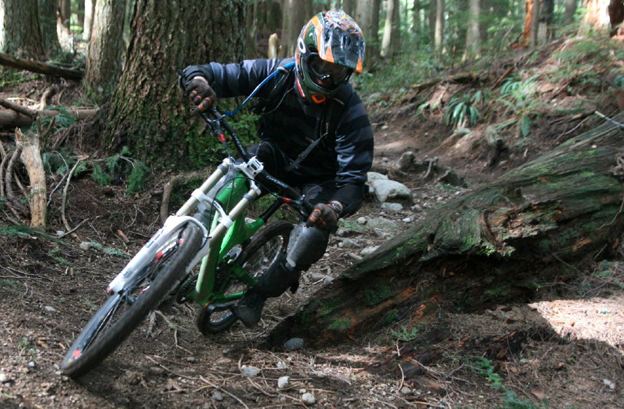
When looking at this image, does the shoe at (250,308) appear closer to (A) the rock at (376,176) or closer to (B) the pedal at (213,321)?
(B) the pedal at (213,321)

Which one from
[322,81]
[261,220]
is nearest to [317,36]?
[322,81]

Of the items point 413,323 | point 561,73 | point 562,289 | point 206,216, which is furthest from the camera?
point 561,73

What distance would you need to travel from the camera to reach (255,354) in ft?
11.8

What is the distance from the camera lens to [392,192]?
25.5ft

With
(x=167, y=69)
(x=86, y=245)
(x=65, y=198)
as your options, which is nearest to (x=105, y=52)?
(x=167, y=69)

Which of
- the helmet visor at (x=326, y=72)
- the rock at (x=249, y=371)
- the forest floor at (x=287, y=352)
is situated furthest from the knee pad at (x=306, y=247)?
the helmet visor at (x=326, y=72)

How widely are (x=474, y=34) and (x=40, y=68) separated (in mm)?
13904

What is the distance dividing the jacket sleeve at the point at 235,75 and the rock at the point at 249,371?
6.38ft

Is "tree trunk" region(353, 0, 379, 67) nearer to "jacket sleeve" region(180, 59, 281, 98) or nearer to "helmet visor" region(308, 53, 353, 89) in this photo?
"jacket sleeve" region(180, 59, 281, 98)

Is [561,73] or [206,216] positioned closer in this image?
[206,216]

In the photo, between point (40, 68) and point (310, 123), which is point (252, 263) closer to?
point (310, 123)

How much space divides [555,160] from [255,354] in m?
3.63

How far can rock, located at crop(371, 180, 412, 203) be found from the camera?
25.4ft

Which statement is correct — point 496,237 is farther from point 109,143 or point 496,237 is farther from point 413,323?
point 109,143
